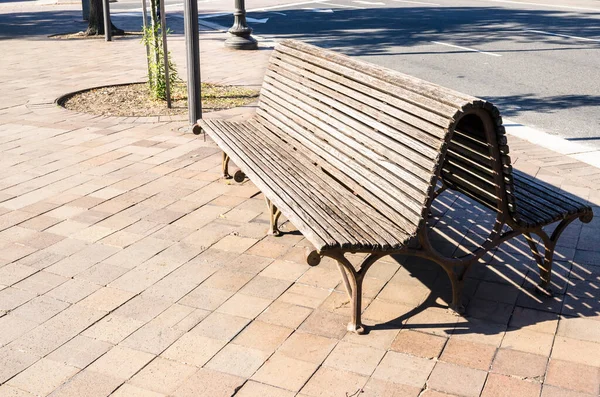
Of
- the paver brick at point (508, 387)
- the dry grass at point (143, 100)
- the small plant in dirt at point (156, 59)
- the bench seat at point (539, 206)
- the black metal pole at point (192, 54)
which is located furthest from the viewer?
the small plant in dirt at point (156, 59)

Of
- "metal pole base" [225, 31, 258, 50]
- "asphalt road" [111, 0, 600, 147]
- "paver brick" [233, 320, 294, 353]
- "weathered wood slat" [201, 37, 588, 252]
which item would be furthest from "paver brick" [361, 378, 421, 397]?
"metal pole base" [225, 31, 258, 50]

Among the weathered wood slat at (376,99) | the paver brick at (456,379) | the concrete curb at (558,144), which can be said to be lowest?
the paver brick at (456,379)

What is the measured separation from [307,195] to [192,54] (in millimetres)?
3806

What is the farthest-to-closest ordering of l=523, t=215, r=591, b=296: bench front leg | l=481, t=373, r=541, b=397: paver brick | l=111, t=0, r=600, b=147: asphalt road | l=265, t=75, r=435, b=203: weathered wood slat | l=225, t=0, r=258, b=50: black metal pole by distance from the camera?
l=225, t=0, r=258, b=50: black metal pole < l=111, t=0, r=600, b=147: asphalt road < l=523, t=215, r=591, b=296: bench front leg < l=265, t=75, r=435, b=203: weathered wood slat < l=481, t=373, r=541, b=397: paver brick

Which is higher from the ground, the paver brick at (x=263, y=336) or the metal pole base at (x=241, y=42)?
the metal pole base at (x=241, y=42)

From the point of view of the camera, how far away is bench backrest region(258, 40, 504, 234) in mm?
3912

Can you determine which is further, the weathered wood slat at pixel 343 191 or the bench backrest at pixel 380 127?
the weathered wood slat at pixel 343 191

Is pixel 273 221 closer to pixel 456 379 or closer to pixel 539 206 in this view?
pixel 539 206

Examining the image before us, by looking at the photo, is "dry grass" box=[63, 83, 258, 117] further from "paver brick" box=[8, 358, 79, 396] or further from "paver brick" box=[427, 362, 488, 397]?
"paver brick" box=[427, 362, 488, 397]

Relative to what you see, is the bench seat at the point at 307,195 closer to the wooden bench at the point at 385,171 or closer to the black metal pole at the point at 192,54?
the wooden bench at the point at 385,171

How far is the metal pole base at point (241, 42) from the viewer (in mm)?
14555

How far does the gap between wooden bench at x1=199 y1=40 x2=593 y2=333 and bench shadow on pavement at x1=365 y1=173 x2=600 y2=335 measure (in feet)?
0.42

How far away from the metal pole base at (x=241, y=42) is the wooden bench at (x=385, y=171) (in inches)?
362

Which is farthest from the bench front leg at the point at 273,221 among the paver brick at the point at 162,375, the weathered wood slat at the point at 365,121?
the paver brick at the point at 162,375
